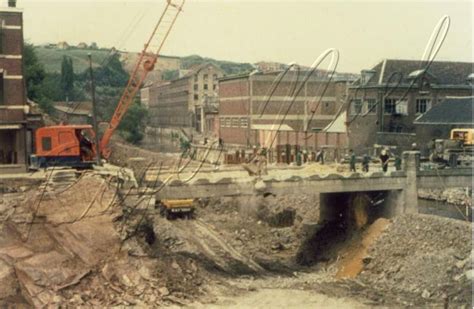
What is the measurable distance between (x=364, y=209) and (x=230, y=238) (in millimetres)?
10188

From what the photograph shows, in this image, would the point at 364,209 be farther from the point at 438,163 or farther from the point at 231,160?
the point at 231,160

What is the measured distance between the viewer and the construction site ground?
2611 centimetres

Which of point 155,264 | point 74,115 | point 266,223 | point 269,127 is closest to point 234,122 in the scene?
point 269,127

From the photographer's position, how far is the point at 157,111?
106 m

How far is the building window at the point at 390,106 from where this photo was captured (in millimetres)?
59188

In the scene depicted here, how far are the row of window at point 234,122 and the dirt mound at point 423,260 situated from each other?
35.6 meters

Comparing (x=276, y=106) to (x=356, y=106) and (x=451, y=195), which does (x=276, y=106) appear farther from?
(x=451, y=195)

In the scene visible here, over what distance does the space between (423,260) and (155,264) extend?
12920 millimetres

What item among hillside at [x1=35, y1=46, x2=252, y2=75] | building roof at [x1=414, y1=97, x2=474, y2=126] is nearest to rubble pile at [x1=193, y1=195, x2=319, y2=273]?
building roof at [x1=414, y1=97, x2=474, y2=126]

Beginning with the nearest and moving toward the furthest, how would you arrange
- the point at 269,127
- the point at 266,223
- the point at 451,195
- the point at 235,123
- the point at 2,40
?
the point at 2,40 < the point at 451,195 < the point at 266,223 < the point at 269,127 < the point at 235,123

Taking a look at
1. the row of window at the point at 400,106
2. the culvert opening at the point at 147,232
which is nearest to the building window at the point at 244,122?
the row of window at the point at 400,106

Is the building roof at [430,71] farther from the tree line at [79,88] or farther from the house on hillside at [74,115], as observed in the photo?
the house on hillside at [74,115]

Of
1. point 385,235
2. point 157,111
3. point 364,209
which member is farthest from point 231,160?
point 157,111

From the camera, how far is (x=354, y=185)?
34.2 metres
